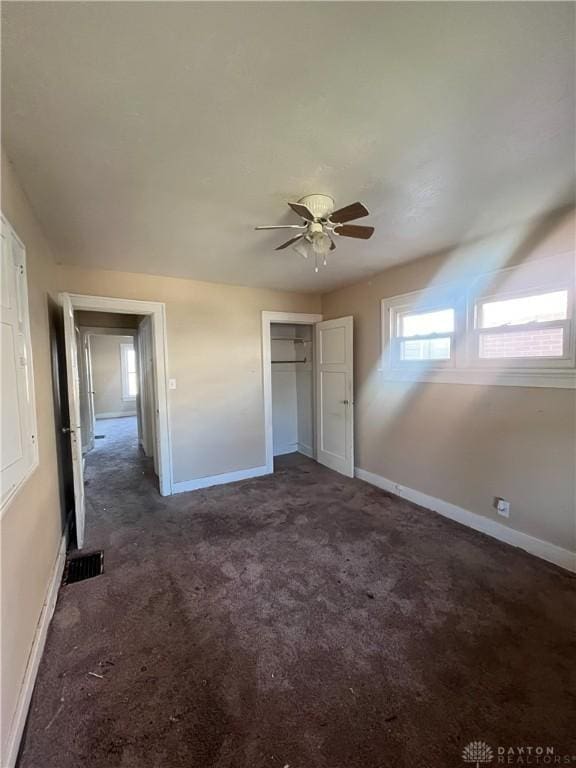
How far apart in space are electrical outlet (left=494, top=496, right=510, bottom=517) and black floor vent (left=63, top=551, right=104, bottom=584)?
316cm

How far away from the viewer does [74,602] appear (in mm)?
2035

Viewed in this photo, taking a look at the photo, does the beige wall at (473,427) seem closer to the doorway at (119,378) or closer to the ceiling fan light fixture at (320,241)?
the ceiling fan light fixture at (320,241)

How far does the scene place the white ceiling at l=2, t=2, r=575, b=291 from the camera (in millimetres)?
983

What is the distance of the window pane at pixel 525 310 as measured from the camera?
2.31 meters

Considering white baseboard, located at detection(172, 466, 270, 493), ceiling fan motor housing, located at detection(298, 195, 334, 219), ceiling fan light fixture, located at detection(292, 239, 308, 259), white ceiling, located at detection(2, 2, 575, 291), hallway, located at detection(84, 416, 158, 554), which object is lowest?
hallway, located at detection(84, 416, 158, 554)

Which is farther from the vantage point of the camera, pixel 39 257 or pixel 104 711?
pixel 39 257

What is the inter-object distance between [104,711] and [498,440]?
9.84 ft

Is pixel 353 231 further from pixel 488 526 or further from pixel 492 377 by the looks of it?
pixel 488 526

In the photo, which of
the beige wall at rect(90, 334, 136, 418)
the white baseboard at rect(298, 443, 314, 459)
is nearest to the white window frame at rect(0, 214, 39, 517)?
the white baseboard at rect(298, 443, 314, 459)

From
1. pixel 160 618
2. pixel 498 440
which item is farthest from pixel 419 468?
pixel 160 618

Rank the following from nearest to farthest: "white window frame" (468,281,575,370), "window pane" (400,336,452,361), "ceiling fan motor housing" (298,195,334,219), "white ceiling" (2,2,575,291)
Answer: "white ceiling" (2,2,575,291), "ceiling fan motor housing" (298,195,334,219), "white window frame" (468,281,575,370), "window pane" (400,336,452,361)

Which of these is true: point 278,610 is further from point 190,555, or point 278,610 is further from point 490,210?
point 490,210

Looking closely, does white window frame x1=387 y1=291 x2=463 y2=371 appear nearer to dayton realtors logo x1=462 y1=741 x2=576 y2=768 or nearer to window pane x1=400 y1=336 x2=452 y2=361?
window pane x1=400 y1=336 x2=452 y2=361

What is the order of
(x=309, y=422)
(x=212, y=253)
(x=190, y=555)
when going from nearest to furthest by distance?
1. (x=190, y=555)
2. (x=212, y=253)
3. (x=309, y=422)
